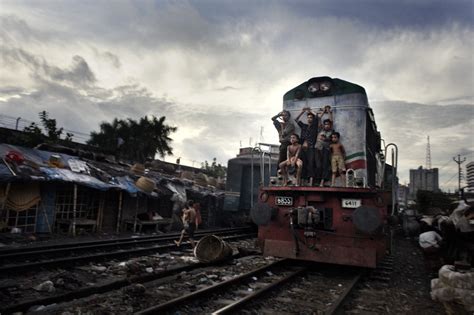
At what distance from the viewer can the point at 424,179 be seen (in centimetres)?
6228

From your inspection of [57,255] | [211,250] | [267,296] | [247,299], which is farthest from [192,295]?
[57,255]

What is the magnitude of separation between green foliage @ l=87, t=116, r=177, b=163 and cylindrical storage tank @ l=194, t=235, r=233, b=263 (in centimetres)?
2309

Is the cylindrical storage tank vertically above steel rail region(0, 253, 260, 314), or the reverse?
the cylindrical storage tank

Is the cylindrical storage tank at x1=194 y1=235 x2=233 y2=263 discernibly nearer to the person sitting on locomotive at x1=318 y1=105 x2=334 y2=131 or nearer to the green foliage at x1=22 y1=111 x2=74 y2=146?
the person sitting on locomotive at x1=318 y1=105 x2=334 y2=131

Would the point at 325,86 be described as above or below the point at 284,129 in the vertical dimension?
above

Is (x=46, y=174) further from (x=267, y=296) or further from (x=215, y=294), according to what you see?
(x=267, y=296)

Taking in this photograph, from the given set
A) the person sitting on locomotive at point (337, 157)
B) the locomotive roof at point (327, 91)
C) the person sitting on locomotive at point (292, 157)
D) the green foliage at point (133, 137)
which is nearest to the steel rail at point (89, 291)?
the person sitting on locomotive at point (292, 157)

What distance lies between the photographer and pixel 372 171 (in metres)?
8.45

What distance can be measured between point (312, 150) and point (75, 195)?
10007 mm

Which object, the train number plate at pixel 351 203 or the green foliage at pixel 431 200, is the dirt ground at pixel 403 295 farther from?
the green foliage at pixel 431 200

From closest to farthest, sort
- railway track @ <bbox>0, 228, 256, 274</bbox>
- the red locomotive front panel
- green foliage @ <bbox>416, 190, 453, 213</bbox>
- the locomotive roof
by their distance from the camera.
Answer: the red locomotive front panel, railway track @ <bbox>0, 228, 256, 274</bbox>, the locomotive roof, green foliage @ <bbox>416, 190, 453, 213</bbox>

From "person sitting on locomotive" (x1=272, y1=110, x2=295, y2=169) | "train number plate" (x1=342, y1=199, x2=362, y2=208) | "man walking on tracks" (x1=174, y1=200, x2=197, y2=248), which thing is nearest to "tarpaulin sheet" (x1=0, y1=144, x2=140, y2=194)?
"man walking on tracks" (x1=174, y1=200, x2=197, y2=248)

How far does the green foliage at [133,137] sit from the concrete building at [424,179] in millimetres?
47756

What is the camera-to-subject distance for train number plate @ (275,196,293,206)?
298 inches
